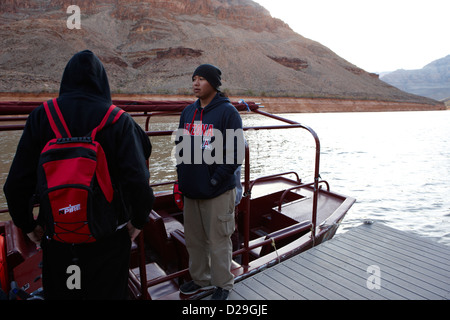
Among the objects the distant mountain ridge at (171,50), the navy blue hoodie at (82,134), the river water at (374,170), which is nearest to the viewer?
the navy blue hoodie at (82,134)

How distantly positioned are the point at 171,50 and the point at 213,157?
6806 cm

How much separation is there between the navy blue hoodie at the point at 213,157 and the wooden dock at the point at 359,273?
1007mm

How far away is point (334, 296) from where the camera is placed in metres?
2.60

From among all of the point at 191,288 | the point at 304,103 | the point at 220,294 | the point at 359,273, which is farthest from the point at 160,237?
the point at 304,103

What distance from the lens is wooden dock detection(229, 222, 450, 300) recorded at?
A: 262 cm

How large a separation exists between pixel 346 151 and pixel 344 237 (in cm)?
1393

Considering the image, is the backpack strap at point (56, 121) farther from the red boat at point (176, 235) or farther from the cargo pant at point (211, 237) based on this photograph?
the cargo pant at point (211, 237)

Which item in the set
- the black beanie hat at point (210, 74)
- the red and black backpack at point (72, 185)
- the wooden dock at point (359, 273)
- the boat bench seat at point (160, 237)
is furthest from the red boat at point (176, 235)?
the red and black backpack at point (72, 185)

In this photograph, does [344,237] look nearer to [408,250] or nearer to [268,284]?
[408,250]

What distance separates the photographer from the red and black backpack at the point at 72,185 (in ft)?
4.11

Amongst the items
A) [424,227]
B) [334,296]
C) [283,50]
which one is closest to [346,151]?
[424,227]

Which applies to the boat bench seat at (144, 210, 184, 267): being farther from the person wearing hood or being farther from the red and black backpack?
the red and black backpack

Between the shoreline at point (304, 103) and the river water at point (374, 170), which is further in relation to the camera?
the shoreline at point (304, 103)

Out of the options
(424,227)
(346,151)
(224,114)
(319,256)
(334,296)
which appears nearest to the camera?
(224,114)
